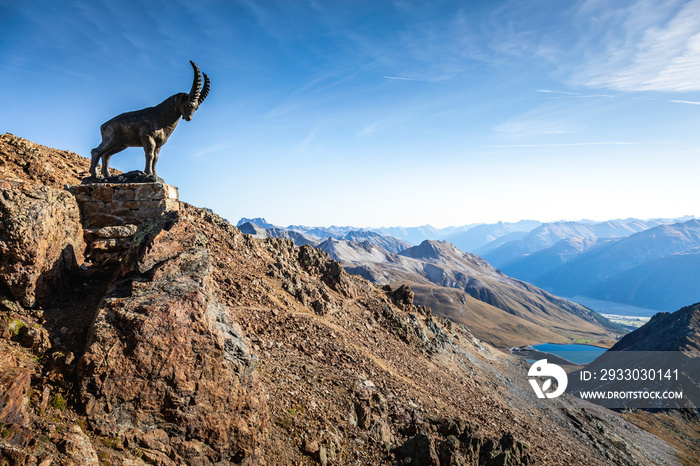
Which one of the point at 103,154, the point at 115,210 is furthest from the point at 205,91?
the point at 115,210

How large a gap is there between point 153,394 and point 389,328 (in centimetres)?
3353

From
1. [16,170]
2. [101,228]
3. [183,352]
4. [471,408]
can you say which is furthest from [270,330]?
[471,408]

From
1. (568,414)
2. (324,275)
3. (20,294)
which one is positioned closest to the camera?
(20,294)

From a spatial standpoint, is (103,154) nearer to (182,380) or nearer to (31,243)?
(31,243)

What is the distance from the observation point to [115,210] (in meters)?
13.5

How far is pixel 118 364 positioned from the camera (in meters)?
7.53

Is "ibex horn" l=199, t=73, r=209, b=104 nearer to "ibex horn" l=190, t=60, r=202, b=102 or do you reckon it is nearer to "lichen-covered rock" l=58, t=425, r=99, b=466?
"ibex horn" l=190, t=60, r=202, b=102

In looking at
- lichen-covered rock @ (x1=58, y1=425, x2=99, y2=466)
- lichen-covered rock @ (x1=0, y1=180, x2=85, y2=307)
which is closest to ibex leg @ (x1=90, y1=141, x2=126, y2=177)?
lichen-covered rock @ (x1=0, y1=180, x2=85, y2=307)

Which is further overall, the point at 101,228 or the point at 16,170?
the point at 16,170

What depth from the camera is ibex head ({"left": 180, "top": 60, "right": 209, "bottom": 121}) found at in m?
13.6

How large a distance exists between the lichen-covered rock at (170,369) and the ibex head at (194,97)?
6655 mm

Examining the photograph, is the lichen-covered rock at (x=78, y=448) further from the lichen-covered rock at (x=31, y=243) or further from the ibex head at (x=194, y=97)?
the ibex head at (x=194, y=97)

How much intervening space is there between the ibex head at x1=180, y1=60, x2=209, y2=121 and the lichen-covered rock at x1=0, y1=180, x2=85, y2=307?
559cm

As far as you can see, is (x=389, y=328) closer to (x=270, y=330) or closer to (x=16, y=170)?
(x=270, y=330)
